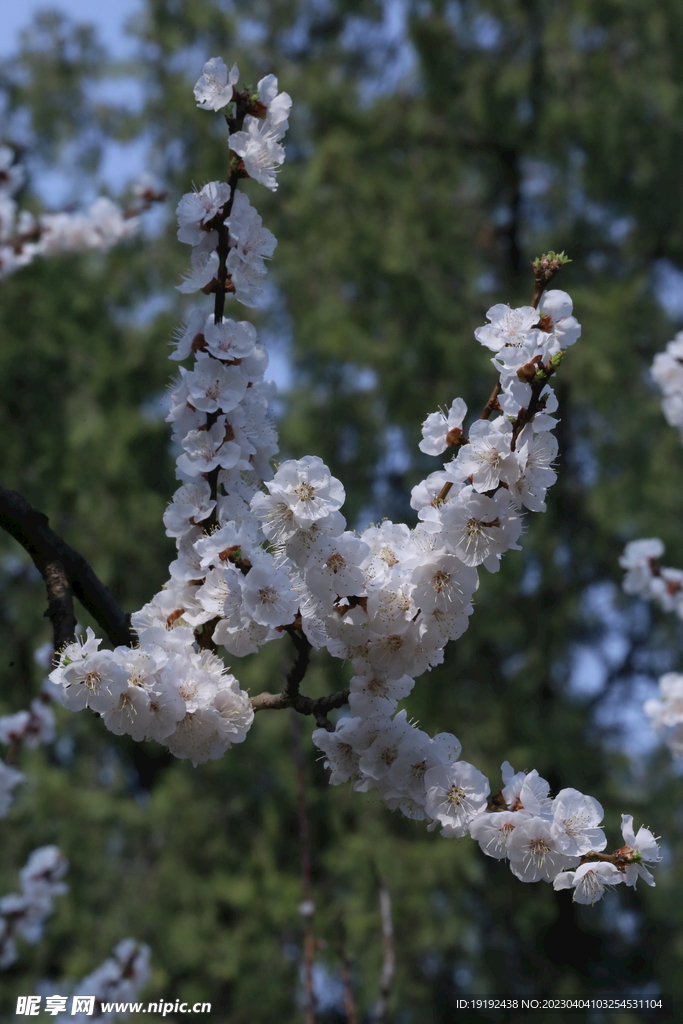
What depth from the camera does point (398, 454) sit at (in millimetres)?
6789

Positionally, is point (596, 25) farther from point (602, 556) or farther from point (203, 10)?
point (602, 556)

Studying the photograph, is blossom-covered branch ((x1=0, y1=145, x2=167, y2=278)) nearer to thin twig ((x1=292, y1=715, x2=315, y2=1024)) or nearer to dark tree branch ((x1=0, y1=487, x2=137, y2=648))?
thin twig ((x1=292, y1=715, x2=315, y2=1024))

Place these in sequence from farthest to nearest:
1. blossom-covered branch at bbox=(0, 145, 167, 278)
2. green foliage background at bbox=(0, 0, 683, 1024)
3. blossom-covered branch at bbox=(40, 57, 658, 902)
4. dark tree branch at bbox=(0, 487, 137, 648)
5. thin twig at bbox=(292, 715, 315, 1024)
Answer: green foliage background at bbox=(0, 0, 683, 1024) < blossom-covered branch at bbox=(0, 145, 167, 278) < thin twig at bbox=(292, 715, 315, 1024) < dark tree branch at bbox=(0, 487, 137, 648) < blossom-covered branch at bbox=(40, 57, 658, 902)

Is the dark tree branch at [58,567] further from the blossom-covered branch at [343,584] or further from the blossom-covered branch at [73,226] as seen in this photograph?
the blossom-covered branch at [73,226]

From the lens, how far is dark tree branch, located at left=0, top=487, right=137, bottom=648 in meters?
1.43

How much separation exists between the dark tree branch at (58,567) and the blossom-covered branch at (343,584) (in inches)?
1.9

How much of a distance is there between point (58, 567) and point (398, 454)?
5425 millimetres

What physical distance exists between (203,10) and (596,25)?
3.00 m

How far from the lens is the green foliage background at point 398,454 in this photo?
6.15 m

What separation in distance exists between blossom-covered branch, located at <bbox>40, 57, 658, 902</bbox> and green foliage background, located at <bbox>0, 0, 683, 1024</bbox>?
4.54 m

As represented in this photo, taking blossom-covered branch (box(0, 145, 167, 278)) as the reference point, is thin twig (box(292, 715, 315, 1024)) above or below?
below

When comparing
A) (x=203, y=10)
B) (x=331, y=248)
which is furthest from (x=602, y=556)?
(x=203, y=10)

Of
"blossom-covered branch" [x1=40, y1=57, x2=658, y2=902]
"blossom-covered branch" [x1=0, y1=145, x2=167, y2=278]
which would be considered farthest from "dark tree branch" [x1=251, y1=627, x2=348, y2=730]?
"blossom-covered branch" [x1=0, y1=145, x2=167, y2=278]

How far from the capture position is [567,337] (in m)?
1.41
